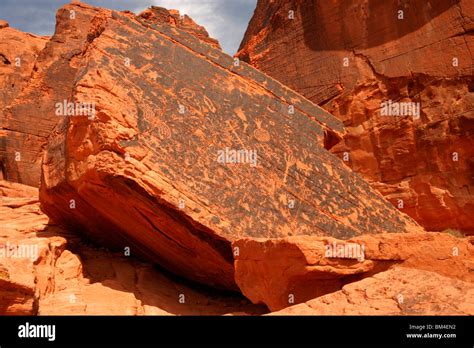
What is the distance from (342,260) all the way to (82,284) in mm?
2188

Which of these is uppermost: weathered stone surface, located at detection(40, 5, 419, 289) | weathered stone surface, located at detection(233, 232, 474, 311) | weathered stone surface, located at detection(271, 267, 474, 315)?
weathered stone surface, located at detection(40, 5, 419, 289)

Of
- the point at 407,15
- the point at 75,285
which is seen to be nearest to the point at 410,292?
the point at 75,285

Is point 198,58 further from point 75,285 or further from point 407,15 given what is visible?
point 407,15

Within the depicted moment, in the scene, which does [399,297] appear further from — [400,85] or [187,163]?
[400,85]

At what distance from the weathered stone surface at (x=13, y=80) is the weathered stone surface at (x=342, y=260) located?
768 cm

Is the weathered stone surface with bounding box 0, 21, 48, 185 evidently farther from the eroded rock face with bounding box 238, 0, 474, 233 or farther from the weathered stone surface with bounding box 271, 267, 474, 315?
the weathered stone surface with bounding box 271, 267, 474, 315

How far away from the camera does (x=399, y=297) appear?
2.95m

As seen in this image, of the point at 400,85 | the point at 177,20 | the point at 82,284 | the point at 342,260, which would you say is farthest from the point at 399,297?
the point at 177,20

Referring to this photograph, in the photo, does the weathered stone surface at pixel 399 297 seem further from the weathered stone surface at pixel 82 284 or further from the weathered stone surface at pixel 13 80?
the weathered stone surface at pixel 13 80

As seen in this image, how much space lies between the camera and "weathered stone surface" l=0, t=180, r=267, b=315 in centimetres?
373

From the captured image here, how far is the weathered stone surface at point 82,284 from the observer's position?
3.73 meters

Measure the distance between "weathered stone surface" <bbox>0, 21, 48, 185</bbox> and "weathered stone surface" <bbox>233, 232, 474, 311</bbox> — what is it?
768cm

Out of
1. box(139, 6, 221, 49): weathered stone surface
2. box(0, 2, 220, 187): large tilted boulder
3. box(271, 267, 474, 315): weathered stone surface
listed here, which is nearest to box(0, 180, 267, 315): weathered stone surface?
box(271, 267, 474, 315): weathered stone surface

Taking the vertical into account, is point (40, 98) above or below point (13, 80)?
below
